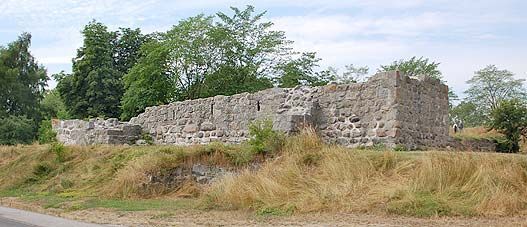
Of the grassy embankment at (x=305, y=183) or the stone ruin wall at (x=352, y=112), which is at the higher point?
the stone ruin wall at (x=352, y=112)

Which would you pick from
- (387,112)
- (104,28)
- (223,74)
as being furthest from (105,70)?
(387,112)

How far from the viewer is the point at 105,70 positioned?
128ft

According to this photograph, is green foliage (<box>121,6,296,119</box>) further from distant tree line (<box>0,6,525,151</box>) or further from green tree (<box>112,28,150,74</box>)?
green tree (<box>112,28,150,74</box>)

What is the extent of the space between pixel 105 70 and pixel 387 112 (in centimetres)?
2729

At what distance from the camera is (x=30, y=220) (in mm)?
11617

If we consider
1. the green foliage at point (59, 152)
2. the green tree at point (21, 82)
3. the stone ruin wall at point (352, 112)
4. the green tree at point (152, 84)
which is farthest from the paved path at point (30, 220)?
Result: the green tree at point (21, 82)

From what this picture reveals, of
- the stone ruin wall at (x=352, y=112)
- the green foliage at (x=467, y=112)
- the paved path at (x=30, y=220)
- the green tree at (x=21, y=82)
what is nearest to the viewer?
the paved path at (x=30, y=220)

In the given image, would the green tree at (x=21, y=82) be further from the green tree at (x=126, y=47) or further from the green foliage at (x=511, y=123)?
the green foliage at (x=511, y=123)

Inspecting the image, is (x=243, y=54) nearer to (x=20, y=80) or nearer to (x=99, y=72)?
A: (x=99, y=72)

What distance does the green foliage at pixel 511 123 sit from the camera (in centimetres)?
1944

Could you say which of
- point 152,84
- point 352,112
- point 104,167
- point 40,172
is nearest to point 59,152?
point 40,172

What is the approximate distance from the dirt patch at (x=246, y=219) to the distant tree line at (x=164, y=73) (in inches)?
453

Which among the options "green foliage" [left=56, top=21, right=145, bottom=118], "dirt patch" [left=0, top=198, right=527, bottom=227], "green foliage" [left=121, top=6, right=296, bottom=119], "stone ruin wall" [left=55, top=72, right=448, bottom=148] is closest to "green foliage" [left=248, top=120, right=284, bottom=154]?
"stone ruin wall" [left=55, top=72, right=448, bottom=148]

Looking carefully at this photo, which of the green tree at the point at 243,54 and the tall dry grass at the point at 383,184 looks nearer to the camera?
the tall dry grass at the point at 383,184
